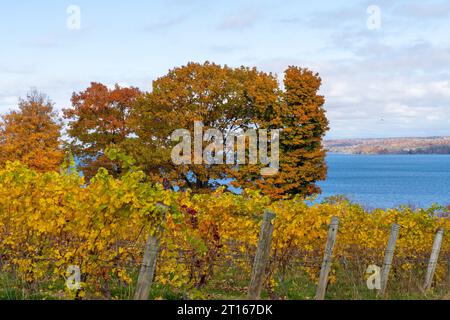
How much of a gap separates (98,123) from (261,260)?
129ft

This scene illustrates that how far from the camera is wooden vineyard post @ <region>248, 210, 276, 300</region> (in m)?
7.51

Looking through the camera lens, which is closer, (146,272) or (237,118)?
(146,272)

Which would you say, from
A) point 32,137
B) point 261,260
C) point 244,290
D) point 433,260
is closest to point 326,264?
point 261,260

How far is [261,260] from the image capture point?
7641 millimetres

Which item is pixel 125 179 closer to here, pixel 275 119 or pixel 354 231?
pixel 354 231

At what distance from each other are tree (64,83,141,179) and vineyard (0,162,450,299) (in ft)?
109

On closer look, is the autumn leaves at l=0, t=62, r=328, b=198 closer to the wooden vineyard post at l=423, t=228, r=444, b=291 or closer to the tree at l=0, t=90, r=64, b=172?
the tree at l=0, t=90, r=64, b=172

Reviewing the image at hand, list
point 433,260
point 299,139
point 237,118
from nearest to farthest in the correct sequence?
1. point 433,260
2. point 299,139
3. point 237,118

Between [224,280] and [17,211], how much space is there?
420 centimetres

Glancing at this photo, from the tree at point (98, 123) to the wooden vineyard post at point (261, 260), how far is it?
35999 mm

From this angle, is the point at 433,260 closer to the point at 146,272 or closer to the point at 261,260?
the point at 261,260

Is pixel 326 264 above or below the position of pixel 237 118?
below

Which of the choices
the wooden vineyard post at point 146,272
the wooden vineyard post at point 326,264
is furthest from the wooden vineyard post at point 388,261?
the wooden vineyard post at point 146,272

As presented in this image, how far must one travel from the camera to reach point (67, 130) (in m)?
45.8
